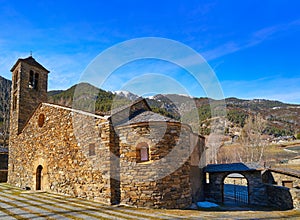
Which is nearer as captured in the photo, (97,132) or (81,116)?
(97,132)

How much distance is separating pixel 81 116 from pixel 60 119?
6.51 ft

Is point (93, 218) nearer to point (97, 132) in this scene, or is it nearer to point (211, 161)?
point (97, 132)

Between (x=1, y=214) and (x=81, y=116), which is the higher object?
(x=81, y=116)

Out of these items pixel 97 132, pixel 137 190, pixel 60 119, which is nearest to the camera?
pixel 137 190

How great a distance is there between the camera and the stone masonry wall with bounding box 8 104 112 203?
33.7ft

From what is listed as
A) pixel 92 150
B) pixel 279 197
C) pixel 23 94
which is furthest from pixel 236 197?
pixel 23 94

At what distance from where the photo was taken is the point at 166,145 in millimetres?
9906

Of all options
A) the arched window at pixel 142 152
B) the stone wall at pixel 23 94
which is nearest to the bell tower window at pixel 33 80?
the stone wall at pixel 23 94

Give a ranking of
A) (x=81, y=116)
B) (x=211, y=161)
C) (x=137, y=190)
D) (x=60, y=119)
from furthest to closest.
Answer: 1. (x=211, y=161)
2. (x=60, y=119)
3. (x=81, y=116)
4. (x=137, y=190)

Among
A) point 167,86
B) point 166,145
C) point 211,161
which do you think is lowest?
point 211,161

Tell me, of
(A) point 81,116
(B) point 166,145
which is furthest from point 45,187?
(B) point 166,145

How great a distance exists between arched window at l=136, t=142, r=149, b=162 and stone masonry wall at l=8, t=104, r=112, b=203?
4.00 ft

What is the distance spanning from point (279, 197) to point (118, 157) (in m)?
9.08

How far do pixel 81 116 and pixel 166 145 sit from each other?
168 inches
